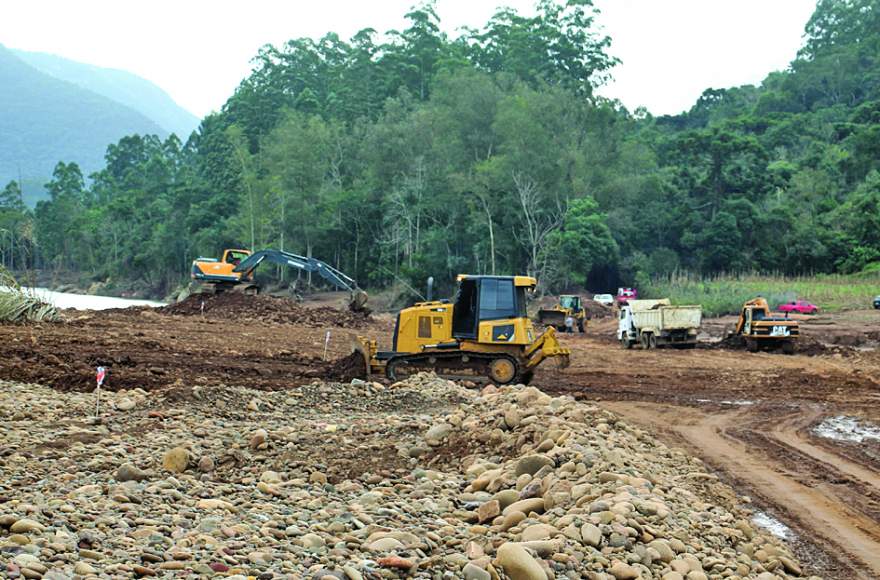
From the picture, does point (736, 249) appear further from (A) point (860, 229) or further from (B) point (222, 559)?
(B) point (222, 559)

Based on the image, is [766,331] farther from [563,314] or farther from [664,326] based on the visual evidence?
[563,314]

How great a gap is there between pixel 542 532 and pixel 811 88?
102 metres

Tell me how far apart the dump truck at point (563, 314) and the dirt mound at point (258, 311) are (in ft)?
28.2

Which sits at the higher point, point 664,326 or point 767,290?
point 767,290

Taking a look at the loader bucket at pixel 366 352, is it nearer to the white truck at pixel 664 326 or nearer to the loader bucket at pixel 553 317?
the white truck at pixel 664 326

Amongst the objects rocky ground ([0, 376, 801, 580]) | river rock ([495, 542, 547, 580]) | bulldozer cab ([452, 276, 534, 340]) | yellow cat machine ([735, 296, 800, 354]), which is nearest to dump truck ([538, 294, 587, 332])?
yellow cat machine ([735, 296, 800, 354])

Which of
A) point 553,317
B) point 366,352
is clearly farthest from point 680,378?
point 553,317

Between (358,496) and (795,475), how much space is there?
5.54 m

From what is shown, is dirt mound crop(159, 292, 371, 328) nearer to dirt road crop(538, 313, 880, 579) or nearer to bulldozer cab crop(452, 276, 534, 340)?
dirt road crop(538, 313, 880, 579)

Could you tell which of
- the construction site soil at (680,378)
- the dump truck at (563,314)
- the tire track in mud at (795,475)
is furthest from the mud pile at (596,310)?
the tire track in mud at (795,475)

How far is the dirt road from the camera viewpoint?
828cm

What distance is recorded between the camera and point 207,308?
3275 cm

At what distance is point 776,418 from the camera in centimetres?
1491

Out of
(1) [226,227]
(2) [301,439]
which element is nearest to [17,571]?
(2) [301,439]
